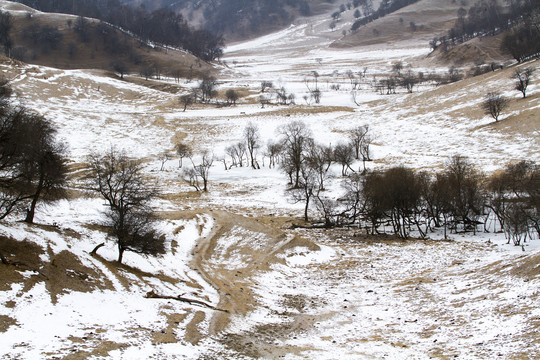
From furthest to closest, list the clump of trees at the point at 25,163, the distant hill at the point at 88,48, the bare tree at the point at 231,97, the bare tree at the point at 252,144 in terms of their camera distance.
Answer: the distant hill at the point at 88,48 < the bare tree at the point at 231,97 < the bare tree at the point at 252,144 < the clump of trees at the point at 25,163

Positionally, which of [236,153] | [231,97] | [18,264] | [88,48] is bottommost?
[18,264]

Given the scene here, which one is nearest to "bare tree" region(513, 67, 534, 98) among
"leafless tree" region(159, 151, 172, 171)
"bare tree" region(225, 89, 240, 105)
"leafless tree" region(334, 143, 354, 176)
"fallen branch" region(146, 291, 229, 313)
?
"leafless tree" region(334, 143, 354, 176)

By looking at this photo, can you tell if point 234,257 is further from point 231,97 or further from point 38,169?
point 231,97

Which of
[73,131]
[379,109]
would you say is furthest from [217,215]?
[379,109]

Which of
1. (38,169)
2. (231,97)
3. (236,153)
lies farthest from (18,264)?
(231,97)

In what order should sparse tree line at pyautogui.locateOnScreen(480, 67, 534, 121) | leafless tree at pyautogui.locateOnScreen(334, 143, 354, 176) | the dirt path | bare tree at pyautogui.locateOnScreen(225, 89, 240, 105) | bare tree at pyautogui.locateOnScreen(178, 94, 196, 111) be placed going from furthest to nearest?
bare tree at pyautogui.locateOnScreen(225, 89, 240, 105)
bare tree at pyautogui.locateOnScreen(178, 94, 196, 111)
sparse tree line at pyautogui.locateOnScreen(480, 67, 534, 121)
leafless tree at pyautogui.locateOnScreen(334, 143, 354, 176)
the dirt path

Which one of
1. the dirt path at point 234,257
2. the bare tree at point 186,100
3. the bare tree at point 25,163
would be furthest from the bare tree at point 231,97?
the bare tree at point 25,163

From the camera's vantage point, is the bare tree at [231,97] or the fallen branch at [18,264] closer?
the fallen branch at [18,264]

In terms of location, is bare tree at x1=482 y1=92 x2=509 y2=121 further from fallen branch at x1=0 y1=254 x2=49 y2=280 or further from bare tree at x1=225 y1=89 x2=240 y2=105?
bare tree at x1=225 y1=89 x2=240 y2=105

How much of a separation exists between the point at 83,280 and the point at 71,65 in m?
178

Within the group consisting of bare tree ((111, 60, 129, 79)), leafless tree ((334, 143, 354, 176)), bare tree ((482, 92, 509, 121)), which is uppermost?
bare tree ((111, 60, 129, 79))

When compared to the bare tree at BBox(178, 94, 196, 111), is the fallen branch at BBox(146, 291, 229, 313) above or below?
below

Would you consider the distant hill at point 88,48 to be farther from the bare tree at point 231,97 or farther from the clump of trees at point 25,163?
the clump of trees at point 25,163

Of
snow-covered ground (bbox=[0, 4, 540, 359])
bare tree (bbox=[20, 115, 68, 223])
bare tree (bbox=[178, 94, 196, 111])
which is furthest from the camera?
bare tree (bbox=[178, 94, 196, 111])
